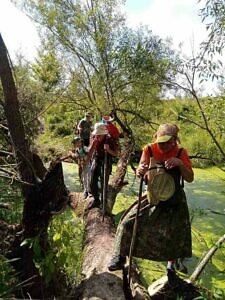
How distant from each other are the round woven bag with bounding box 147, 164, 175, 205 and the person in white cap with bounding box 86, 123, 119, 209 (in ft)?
8.64

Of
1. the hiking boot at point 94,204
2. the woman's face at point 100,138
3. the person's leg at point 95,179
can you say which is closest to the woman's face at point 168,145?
the woman's face at point 100,138

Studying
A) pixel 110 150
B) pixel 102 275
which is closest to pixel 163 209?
pixel 102 275

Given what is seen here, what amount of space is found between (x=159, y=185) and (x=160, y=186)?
0.01 metres

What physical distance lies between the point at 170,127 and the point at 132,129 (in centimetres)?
962

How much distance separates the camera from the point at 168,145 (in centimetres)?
337

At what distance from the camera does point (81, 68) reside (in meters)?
13.3

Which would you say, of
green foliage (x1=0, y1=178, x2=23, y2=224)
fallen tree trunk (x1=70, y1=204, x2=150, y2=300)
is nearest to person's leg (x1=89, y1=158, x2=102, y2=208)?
fallen tree trunk (x1=70, y1=204, x2=150, y2=300)

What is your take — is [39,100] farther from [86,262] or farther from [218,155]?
[86,262]

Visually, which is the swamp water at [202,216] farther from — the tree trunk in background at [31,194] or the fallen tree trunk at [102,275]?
the tree trunk in background at [31,194]

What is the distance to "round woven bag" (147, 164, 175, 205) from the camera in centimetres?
337

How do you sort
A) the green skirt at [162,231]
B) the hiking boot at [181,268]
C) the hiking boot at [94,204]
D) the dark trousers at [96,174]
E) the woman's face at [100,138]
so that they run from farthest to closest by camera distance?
the hiking boot at [94,204] < the dark trousers at [96,174] < the woman's face at [100,138] < the hiking boot at [181,268] < the green skirt at [162,231]

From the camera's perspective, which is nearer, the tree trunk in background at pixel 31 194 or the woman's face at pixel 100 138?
the tree trunk in background at pixel 31 194

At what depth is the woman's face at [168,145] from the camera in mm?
3342

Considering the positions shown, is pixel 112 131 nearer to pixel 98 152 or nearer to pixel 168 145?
pixel 98 152
